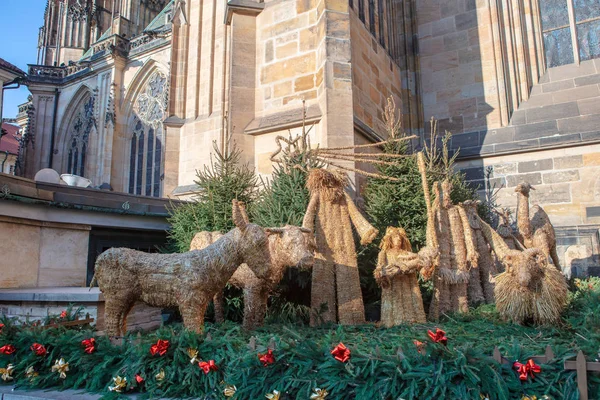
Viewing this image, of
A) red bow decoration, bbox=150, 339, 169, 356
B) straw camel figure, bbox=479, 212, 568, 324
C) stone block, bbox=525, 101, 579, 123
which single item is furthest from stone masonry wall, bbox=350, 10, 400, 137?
red bow decoration, bbox=150, 339, 169, 356

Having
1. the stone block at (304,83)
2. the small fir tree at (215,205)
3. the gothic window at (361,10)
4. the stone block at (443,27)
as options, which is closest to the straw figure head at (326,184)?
the small fir tree at (215,205)

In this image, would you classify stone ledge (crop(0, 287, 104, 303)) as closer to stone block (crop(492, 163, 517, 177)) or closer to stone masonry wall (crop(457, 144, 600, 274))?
stone masonry wall (crop(457, 144, 600, 274))

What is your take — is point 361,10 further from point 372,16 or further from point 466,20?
point 466,20

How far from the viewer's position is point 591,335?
3.18 metres

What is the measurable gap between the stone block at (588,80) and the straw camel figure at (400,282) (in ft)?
26.5

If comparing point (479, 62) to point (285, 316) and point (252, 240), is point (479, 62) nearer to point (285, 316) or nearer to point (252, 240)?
point (285, 316)

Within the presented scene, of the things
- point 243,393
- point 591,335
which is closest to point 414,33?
point 591,335

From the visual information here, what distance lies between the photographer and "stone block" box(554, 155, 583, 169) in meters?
9.44

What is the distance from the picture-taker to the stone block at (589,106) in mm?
9695

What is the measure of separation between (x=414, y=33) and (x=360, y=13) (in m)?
3.30

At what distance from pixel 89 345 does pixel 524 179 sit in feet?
30.1

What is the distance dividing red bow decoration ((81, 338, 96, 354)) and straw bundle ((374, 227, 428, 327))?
258 centimetres

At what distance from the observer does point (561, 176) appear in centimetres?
957

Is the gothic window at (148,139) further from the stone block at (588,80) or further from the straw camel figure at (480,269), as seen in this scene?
the straw camel figure at (480,269)
